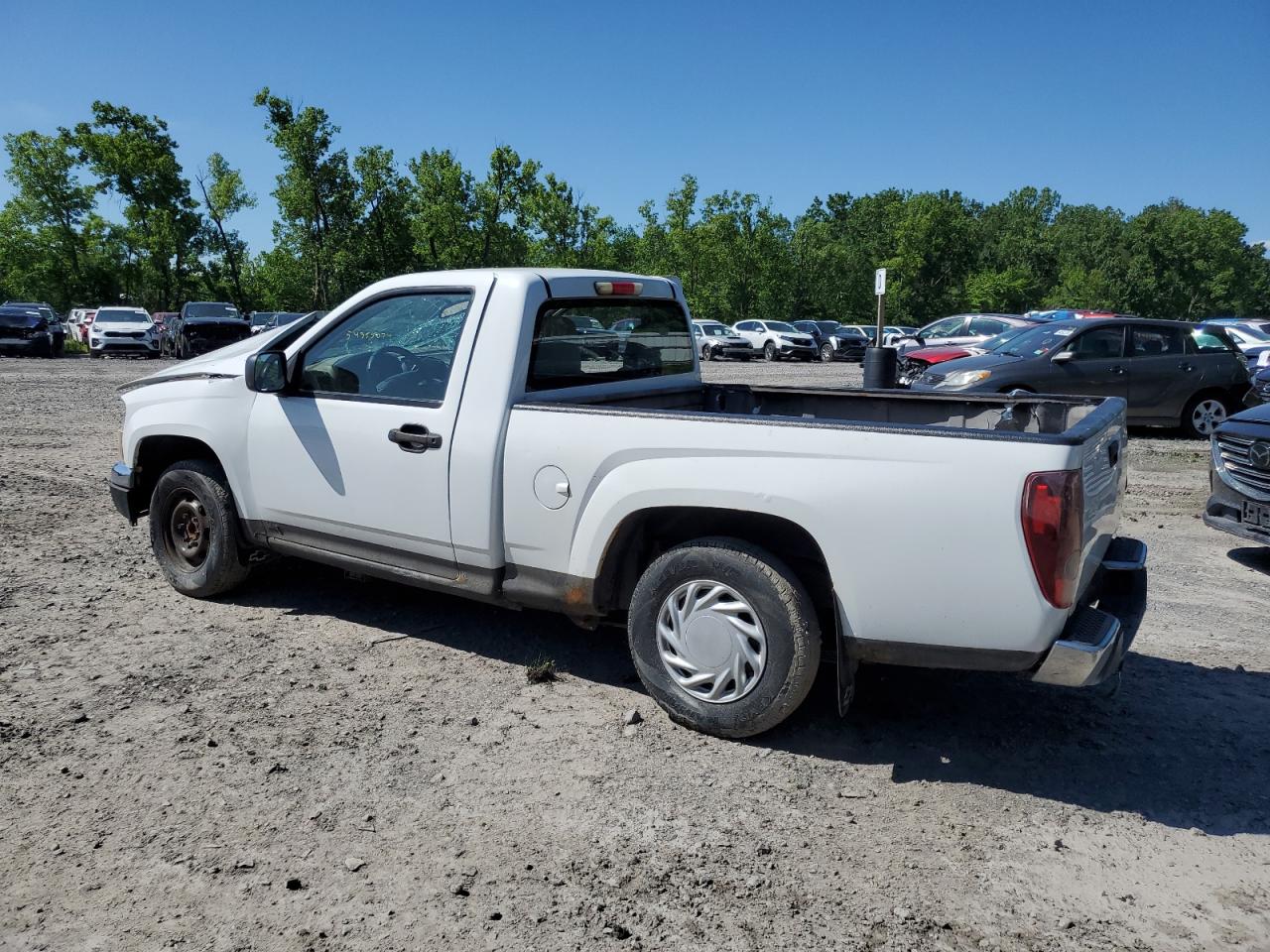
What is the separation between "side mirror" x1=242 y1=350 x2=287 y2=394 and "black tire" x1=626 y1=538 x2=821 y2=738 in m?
2.18

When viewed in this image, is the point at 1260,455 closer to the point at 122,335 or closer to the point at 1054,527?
the point at 1054,527

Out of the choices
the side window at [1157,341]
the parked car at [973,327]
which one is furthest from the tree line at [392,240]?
the side window at [1157,341]

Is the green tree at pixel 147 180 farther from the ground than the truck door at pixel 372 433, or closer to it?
farther from the ground

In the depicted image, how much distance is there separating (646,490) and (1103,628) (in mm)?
1689

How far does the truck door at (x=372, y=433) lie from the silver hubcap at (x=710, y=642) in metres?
1.11

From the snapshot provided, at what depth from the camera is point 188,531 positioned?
5496 mm

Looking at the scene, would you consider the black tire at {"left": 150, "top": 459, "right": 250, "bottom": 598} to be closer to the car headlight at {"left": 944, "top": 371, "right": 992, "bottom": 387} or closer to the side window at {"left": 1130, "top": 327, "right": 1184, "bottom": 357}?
the car headlight at {"left": 944, "top": 371, "right": 992, "bottom": 387}

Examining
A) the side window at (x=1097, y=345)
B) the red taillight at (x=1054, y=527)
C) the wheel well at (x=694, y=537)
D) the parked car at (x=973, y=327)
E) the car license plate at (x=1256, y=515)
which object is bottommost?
the car license plate at (x=1256, y=515)

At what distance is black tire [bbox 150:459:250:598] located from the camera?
5.22m

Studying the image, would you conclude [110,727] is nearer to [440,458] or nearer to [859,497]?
[440,458]

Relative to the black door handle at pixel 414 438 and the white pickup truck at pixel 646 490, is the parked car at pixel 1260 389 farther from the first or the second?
the black door handle at pixel 414 438

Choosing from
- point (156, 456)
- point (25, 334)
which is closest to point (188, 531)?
point (156, 456)

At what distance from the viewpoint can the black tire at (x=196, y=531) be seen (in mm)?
5219

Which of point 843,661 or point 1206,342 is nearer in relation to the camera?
point 843,661
